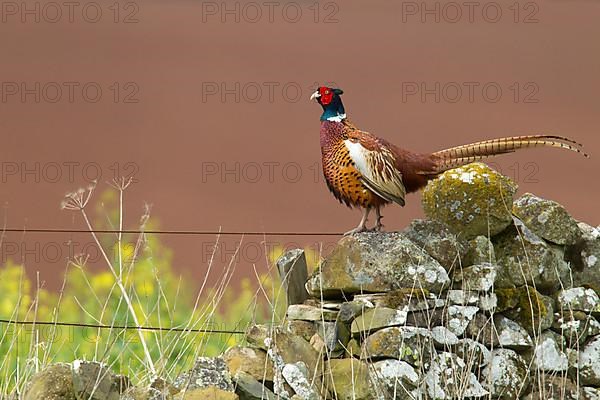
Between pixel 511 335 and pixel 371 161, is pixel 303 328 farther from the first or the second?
pixel 511 335

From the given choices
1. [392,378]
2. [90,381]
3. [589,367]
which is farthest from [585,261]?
[90,381]

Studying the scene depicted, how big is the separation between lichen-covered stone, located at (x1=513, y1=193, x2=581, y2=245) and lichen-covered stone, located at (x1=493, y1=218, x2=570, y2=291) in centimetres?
10

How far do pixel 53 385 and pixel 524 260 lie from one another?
2437 millimetres

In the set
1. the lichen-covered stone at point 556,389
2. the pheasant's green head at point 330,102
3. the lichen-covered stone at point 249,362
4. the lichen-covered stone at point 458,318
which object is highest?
the pheasant's green head at point 330,102

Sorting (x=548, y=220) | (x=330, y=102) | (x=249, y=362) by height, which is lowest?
(x=249, y=362)

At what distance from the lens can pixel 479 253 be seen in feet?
16.5

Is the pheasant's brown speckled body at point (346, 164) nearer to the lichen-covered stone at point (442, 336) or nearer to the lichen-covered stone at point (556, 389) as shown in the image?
the lichen-covered stone at point (442, 336)

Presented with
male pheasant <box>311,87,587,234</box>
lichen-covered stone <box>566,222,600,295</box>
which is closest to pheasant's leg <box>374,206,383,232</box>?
male pheasant <box>311,87,587,234</box>

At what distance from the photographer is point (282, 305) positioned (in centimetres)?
536

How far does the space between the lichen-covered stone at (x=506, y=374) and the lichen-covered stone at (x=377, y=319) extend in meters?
0.52

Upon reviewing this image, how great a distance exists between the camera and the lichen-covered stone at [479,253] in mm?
5016

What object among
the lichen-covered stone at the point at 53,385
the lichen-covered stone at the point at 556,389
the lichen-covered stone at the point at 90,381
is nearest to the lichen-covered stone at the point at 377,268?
the lichen-covered stone at the point at 556,389

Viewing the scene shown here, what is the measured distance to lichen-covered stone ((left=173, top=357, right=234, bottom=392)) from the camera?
4.38 meters

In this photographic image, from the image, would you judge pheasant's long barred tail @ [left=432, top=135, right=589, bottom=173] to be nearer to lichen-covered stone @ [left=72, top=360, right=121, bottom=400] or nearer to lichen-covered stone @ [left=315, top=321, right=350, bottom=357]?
lichen-covered stone @ [left=315, top=321, right=350, bottom=357]
